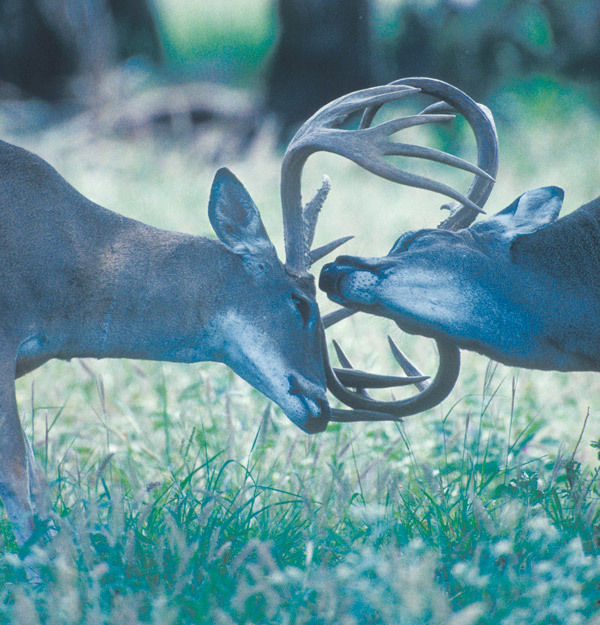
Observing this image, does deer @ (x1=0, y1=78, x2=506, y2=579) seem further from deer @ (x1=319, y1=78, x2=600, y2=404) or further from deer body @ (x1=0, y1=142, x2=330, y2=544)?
deer @ (x1=319, y1=78, x2=600, y2=404)

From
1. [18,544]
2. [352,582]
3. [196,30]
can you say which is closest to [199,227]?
[18,544]

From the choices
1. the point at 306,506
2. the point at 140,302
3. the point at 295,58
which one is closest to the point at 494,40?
the point at 295,58

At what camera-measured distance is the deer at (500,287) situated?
4016 mm

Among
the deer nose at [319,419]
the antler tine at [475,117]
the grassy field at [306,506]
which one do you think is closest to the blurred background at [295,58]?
the grassy field at [306,506]

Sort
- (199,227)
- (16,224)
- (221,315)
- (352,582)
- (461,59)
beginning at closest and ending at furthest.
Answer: (352,582), (16,224), (221,315), (199,227), (461,59)

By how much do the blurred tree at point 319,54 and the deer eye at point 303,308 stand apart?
28.5 ft

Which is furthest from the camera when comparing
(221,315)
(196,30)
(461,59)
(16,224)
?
(196,30)

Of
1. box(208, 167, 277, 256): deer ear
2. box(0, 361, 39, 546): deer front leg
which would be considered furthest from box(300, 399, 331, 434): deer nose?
box(0, 361, 39, 546): deer front leg

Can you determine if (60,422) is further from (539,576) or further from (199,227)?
(199,227)

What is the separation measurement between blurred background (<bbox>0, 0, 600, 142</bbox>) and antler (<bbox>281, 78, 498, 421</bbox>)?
829cm

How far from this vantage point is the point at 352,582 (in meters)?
2.93

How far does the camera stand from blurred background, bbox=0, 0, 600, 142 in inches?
497

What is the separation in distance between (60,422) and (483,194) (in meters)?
2.49

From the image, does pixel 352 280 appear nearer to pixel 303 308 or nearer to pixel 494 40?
pixel 303 308
